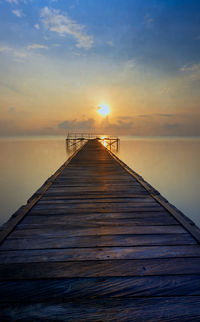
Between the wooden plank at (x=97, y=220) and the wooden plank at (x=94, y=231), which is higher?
the wooden plank at (x=97, y=220)

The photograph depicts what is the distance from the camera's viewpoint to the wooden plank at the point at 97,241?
6.50 ft

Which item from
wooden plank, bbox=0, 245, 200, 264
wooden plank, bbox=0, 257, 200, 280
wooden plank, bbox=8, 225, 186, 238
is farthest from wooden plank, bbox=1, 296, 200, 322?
wooden plank, bbox=8, 225, 186, 238

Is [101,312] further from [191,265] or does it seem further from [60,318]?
[191,265]

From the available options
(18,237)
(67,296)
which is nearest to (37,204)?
(18,237)

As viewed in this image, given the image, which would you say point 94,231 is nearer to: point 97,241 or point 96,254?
point 97,241

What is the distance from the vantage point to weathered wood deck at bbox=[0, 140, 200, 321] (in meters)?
1.27

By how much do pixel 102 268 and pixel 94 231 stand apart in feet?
2.22

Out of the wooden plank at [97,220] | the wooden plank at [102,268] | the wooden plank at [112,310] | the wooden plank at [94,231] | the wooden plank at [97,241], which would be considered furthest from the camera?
the wooden plank at [97,220]

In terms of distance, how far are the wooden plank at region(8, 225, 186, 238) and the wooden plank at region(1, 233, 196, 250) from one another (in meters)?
0.07

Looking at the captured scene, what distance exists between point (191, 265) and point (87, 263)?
1.07 meters

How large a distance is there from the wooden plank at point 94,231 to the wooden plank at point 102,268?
523 millimetres

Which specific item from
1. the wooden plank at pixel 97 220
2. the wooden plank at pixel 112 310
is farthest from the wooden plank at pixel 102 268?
the wooden plank at pixel 97 220

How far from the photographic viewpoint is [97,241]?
6.77 ft

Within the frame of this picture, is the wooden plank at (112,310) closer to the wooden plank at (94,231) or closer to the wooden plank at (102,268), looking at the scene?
the wooden plank at (102,268)
